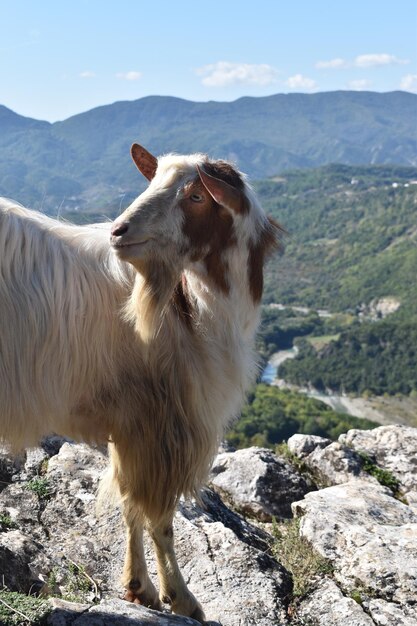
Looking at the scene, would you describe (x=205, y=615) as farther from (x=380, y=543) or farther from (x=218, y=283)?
(x=218, y=283)

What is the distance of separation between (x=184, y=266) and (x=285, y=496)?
17.0ft

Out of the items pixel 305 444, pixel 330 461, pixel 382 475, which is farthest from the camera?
pixel 305 444

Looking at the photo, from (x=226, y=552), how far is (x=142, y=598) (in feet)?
3.48

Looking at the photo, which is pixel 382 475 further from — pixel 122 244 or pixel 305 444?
pixel 122 244

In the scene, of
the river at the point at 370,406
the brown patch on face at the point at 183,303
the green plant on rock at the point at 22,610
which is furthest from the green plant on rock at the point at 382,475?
the river at the point at 370,406

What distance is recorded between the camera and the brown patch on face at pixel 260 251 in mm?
4844

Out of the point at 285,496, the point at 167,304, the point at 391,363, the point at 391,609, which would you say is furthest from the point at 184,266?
the point at 391,363

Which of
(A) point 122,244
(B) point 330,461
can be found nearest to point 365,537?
(B) point 330,461

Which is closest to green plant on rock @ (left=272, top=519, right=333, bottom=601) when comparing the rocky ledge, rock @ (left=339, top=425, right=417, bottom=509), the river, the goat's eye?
the rocky ledge

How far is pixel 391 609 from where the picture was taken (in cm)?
545

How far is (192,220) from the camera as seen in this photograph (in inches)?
177

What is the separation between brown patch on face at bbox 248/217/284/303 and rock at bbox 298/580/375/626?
2.78 meters

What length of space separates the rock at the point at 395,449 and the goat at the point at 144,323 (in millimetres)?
4542

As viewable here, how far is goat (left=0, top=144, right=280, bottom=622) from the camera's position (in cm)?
438
